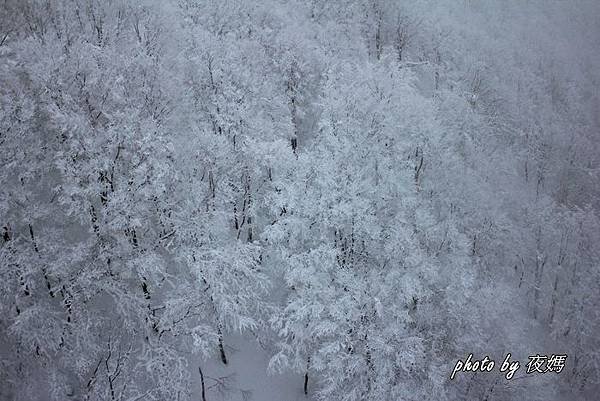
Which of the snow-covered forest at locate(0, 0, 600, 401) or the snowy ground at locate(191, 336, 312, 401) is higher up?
the snow-covered forest at locate(0, 0, 600, 401)

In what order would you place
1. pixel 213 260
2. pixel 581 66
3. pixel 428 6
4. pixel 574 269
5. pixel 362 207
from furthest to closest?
pixel 581 66 → pixel 428 6 → pixel 574 269 → pixel 362 207 → pixel 213 260

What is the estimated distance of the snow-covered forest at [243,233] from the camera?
1861 centimetres

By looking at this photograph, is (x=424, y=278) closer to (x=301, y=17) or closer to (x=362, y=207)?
(x=362, y=207)

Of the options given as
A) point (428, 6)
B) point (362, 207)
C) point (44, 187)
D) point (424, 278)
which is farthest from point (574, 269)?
point (428, 6)

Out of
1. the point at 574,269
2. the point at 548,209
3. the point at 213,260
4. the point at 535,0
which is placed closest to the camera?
the point at 213,260

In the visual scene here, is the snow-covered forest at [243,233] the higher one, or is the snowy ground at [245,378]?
the snow-covered forest at [243,233]

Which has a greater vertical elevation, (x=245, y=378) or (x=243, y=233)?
(x=243, y=233)

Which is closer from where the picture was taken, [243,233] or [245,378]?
[245,378]

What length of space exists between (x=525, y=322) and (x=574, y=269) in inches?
303

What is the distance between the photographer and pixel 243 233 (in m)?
27.4

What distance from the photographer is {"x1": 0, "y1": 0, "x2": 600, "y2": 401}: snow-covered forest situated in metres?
18.6

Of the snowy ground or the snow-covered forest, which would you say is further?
the snowy ground

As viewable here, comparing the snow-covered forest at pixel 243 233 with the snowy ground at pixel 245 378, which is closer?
the snow-covered forest at pixel 243 233

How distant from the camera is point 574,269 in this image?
1421 inches
